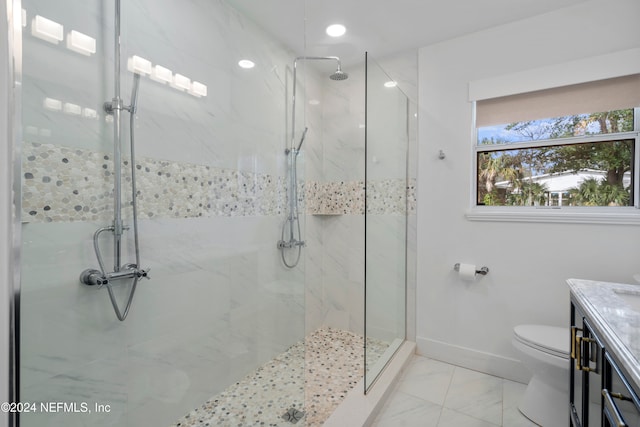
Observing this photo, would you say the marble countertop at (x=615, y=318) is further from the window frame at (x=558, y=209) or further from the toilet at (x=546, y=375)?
the window frame at (x=558, y=209)

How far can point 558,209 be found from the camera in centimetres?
208

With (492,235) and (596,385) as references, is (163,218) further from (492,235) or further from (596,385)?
(492,235)

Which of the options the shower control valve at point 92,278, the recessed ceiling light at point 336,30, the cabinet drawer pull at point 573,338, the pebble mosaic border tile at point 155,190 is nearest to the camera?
the pebble mosaic border tile at point 155,190

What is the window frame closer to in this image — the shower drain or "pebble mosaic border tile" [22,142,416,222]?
"pebble mosaic border tile" [22,142,416,222]

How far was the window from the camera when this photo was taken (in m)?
1.92

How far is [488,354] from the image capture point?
2.26 m

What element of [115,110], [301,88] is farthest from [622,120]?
[115,110]

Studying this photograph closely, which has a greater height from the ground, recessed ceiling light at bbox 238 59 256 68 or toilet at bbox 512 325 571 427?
recessed ceiling light at bbox 238 59 256 68

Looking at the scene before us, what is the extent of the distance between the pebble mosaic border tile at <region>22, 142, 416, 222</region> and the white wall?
0.35 metres

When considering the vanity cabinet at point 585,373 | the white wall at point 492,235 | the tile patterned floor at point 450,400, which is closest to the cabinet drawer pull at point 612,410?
the vanity cabinet at point 585,373

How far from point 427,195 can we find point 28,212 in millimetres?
2342

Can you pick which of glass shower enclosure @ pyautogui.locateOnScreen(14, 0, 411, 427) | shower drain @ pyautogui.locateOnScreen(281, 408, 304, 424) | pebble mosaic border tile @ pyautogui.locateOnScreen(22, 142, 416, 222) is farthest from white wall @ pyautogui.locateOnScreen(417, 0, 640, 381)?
shower drain @ pyautogui.locateOnScreen(281, 408, 304, 424)

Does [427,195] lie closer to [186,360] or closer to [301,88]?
[301,88]

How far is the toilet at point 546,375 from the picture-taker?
5.40 ft
